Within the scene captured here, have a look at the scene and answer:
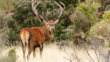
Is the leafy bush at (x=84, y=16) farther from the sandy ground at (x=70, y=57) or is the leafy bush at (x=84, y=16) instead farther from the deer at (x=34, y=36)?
the deer at (x=34, y=36)

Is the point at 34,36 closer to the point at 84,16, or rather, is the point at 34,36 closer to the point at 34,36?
the point at 34,36

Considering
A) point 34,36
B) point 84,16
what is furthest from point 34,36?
point 84,16

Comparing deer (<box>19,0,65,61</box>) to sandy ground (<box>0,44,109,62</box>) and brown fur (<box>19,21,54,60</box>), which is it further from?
sandy ground (<box>0,44,109,62</box>)

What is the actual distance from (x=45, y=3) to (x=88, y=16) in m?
3.17

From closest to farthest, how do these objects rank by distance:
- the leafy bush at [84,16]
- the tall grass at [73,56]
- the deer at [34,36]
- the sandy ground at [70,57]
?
the tall grass at [73,56], the sandy ground at [70,57], the deer at [34,36], the leafy bush at [84,16]

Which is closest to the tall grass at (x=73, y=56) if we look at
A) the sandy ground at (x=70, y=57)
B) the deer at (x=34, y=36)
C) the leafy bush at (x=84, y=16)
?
the sandy ground at (x=70, y=57)

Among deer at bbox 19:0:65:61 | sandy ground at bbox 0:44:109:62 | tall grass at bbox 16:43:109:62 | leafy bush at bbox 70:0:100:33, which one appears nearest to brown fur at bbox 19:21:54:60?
deer at bbox 19:0:65:61

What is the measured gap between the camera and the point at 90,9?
11117mm

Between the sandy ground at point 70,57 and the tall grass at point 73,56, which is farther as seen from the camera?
the sandy ground at point 70,57

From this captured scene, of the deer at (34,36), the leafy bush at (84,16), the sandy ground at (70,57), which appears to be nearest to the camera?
the sandy ground at (70,57)

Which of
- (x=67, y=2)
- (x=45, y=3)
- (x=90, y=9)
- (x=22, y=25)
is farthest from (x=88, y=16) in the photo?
(x=22, y=25)

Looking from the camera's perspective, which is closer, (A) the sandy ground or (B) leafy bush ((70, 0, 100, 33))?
(A) the sandy ground

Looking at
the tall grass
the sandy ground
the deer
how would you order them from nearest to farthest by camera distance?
the tall grass → the sandy ground → the deer

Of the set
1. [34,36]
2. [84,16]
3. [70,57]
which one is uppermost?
[70,57]
